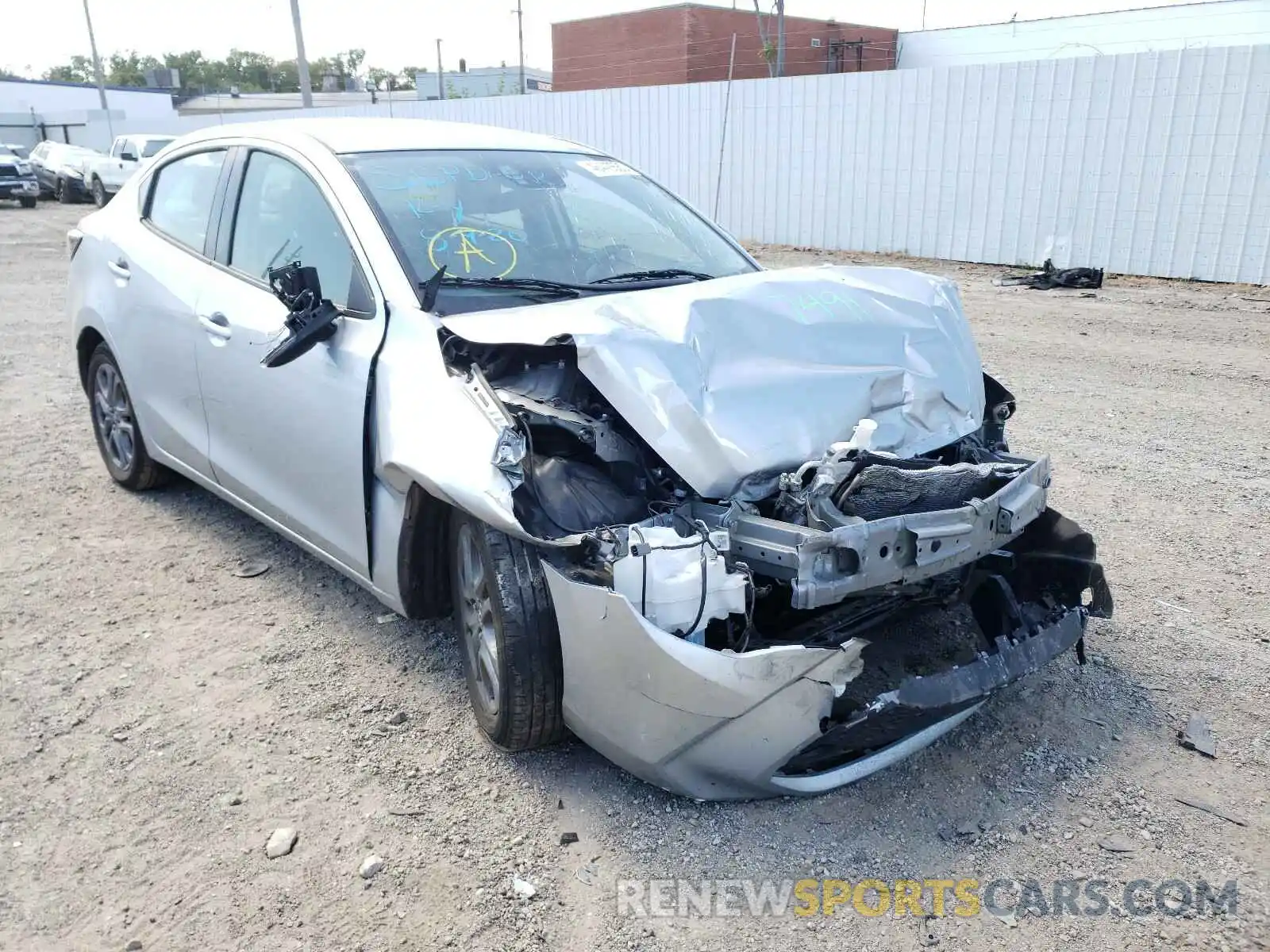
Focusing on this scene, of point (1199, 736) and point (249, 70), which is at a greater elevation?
point (249, 70)

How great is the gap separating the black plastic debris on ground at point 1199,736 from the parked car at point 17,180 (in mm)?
30048

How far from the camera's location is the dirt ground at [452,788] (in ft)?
7.99

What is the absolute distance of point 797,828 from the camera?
274 centimetres

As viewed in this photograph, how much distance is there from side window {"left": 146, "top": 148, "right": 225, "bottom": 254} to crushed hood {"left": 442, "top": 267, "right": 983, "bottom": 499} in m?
1.81

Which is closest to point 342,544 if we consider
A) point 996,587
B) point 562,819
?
point 562,819

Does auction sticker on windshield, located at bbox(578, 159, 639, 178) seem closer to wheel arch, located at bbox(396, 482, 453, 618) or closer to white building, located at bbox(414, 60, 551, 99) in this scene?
wheel arch, located at bbox(396, 482, 453, 618)

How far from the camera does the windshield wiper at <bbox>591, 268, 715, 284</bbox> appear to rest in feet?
12.3

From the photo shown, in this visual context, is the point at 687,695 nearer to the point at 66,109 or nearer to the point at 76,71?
the point at 66,109

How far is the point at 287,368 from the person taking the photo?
3.54 metres

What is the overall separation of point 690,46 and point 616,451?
31.8m

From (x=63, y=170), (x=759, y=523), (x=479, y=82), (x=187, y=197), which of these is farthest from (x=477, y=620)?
(x=479, y=82)

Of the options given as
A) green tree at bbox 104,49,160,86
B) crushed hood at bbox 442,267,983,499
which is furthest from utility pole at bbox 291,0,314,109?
green tree at bbox 104,49,160,86

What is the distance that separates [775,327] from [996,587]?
1113 mm

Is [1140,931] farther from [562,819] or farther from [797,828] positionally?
[562,819]
